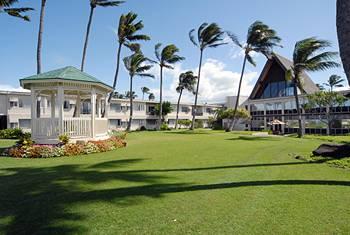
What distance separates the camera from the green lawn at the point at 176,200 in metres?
4.61

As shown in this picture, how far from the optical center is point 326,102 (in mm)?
35719

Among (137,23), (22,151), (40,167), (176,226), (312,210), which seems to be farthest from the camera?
(137,23)

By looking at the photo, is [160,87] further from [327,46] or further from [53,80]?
[53,80]

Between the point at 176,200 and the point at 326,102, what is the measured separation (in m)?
35.5

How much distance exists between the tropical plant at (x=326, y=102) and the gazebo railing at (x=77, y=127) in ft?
100

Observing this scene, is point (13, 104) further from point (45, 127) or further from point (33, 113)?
point (45, 127)

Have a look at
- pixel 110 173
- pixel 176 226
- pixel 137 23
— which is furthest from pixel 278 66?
pixel 176 226

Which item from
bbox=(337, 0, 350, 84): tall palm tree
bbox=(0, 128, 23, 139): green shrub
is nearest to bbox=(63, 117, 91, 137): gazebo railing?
bbox=(337, 0, 350, 84): tall palm tree

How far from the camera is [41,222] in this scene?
486 cm

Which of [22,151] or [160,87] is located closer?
[22,151]

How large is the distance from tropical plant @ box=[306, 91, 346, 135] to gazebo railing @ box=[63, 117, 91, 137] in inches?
1201

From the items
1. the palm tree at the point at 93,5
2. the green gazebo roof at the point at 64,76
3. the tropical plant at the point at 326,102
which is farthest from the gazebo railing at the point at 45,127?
the tropical plant at the point at 326,102

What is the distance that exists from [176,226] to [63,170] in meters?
6.42

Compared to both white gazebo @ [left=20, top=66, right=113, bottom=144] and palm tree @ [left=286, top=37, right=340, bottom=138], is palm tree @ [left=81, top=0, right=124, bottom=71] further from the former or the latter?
palm tree @ [left=286, top=37, right=340, bottom=138]
